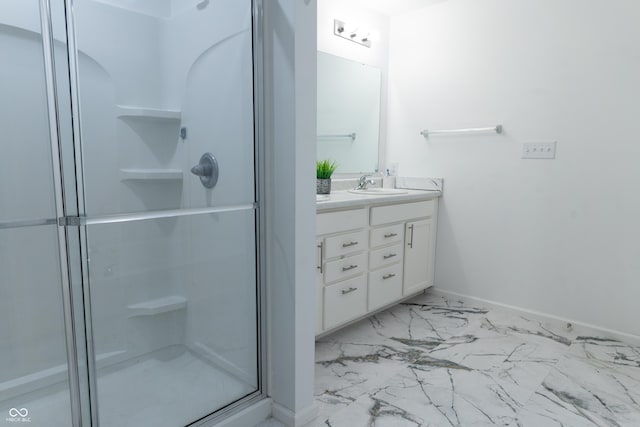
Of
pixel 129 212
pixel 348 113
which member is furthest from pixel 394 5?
pixel 129 212

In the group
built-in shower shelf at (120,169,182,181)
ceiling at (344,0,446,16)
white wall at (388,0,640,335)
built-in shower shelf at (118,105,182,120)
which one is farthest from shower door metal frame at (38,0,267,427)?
white wall at (388,0,640,335)

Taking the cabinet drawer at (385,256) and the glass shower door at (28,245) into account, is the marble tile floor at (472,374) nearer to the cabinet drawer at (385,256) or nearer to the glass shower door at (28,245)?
the cabinet drawer at (385,256)

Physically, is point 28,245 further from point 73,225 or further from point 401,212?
point 401,212

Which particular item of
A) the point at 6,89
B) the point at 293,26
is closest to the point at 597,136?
the point at 293,26

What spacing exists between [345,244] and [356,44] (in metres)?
1.61

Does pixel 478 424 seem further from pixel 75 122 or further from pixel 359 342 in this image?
pixel 75 122

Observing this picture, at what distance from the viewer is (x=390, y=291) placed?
2.62 metres

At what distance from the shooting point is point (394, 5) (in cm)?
299

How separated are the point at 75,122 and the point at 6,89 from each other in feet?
1.31

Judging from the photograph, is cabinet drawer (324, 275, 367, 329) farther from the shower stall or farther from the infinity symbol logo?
the infinity symbol logo

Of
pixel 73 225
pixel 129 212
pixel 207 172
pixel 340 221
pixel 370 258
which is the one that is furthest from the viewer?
pixel 370 258

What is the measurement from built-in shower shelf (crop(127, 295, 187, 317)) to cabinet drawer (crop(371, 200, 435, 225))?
3.92 feet

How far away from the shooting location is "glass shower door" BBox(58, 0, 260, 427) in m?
1.37

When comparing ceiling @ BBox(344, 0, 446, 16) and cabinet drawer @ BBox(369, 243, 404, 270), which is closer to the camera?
cabinet drawer @ BBox(369, 243, 404, 270)
